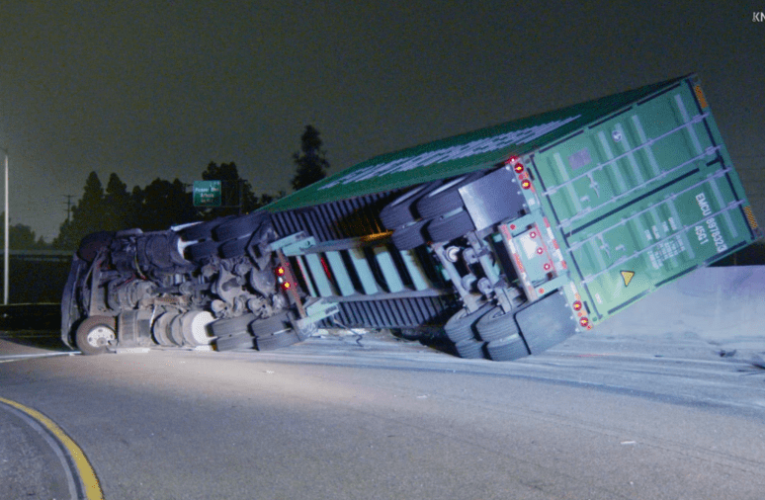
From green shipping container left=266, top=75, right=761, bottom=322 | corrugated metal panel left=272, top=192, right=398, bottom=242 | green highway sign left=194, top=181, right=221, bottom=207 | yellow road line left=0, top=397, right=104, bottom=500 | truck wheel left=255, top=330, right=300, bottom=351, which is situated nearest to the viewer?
yellow road line left=0, top=397, right=104, bottom=500

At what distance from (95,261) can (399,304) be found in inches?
287

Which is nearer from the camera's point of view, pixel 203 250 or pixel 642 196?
pixel 642 196

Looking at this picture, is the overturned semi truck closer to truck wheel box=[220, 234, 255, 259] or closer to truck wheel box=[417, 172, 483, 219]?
truck wheel box=[417, 172, 483, 219]

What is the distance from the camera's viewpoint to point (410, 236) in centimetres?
1096

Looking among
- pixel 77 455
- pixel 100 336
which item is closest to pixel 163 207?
pixel 100 336

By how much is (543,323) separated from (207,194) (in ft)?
122

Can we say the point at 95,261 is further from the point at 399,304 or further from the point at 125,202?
the point at 125,202

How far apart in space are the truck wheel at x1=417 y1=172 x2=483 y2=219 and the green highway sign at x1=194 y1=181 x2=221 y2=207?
3582 cm

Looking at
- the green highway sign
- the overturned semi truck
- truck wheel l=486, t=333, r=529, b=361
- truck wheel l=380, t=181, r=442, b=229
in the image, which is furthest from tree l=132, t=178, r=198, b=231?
truck wheel l=486, t=333, r=529, b=361

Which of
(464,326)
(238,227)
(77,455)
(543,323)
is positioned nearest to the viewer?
(77,455)

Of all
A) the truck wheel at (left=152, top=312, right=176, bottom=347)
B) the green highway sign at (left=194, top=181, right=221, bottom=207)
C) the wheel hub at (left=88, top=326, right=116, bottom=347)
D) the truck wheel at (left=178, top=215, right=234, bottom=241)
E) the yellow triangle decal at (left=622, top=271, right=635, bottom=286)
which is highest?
the green highway sign at (left=194, top=181, right=221, bottom=207)

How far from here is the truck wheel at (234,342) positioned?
15039 millimetres

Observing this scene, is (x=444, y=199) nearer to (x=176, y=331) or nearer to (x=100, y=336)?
(x=176, y=331)

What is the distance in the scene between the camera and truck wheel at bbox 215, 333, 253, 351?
15039mm
